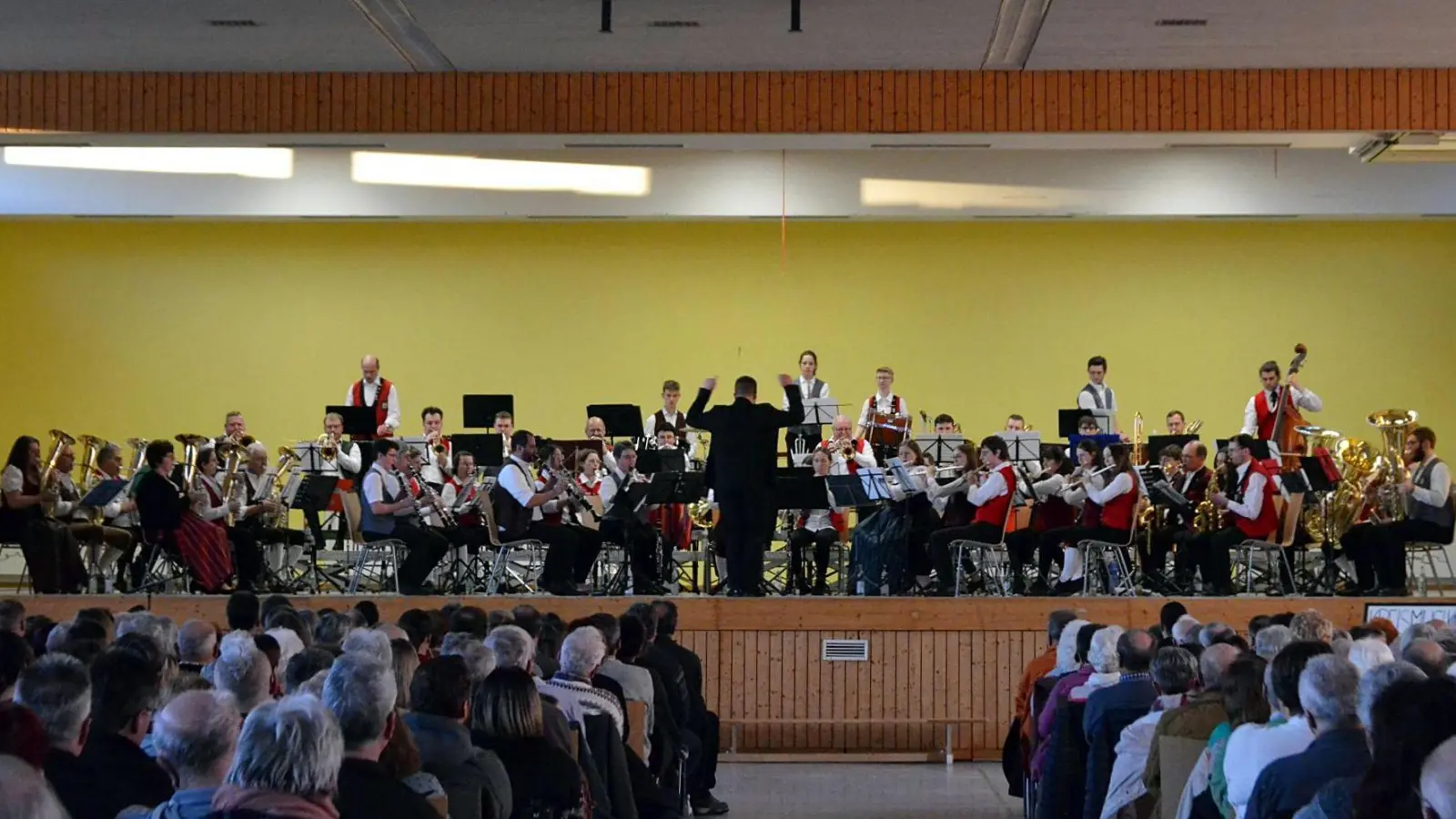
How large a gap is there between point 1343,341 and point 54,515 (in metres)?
13.8

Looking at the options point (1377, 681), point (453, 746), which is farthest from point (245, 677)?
point (1377, 681)

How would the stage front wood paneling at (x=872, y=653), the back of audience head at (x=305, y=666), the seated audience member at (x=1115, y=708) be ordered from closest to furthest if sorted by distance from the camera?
the back of audience head at (x=305, y=666) < the seated audience member at (x=1115, y=708) < the stage front wood paneling at (x=872, y=653)

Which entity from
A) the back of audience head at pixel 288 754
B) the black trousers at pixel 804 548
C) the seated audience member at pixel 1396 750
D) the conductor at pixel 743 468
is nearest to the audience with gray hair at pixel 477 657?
the back of audience head at pixel 288 754

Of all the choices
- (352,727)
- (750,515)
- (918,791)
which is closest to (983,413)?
(750,515)

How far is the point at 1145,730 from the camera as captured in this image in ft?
21.6

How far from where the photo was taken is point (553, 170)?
19.2 metres

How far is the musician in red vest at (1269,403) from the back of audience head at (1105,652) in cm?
865

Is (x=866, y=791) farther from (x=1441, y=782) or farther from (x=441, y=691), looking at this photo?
(x=1441, y=782)

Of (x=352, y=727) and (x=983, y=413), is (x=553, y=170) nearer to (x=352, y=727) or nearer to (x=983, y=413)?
(x=983, y=413)

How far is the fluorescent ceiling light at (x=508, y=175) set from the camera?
63.0 feet

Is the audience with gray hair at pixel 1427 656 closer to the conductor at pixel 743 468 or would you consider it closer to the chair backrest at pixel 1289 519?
the conductor at pixel 743 468

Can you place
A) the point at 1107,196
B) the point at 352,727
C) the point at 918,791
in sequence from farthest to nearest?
1. the point at 1107,196
2. the point at 918,791
3. the point at 352,727

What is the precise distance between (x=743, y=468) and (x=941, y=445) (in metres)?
2.34

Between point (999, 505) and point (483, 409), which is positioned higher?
point (483, 409)
